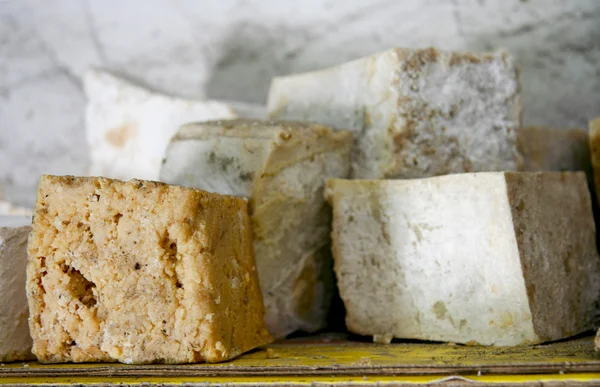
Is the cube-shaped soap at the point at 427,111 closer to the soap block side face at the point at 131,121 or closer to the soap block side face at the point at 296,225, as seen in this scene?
the soap block side face at the point at 296,225

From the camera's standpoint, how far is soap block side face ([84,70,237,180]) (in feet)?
7.43

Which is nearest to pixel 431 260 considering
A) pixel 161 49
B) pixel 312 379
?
pixel 312 379

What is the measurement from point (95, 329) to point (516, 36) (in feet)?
5.36

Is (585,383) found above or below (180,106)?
below

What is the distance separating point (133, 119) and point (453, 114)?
1070 mm

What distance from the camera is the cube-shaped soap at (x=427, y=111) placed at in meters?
1.76

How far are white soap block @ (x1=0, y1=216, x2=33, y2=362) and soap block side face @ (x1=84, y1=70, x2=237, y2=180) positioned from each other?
77 centimetres

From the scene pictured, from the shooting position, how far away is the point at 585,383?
107 cm

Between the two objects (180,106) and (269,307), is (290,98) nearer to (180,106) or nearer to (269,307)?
(180,106)

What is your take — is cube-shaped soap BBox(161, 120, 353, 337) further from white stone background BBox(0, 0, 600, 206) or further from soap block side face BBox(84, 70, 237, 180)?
white stone background BBox(0, 0, 600, 206)

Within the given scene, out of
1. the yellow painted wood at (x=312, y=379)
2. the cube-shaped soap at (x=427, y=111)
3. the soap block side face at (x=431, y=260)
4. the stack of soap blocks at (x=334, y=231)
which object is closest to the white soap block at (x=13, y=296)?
the stack of soap blocks at (x=334, y=231)

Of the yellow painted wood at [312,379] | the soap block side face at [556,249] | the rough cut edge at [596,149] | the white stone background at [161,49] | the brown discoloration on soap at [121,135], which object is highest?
the white stone background at [161,49]

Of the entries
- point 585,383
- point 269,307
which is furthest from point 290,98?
point 585,383

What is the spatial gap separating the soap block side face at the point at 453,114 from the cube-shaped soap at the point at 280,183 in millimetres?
161
